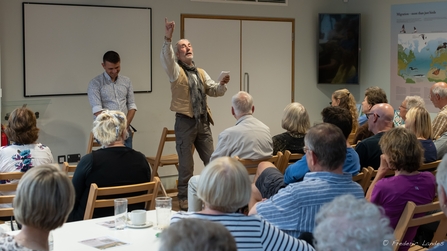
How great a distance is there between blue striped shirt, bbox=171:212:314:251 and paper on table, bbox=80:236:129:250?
54 cm

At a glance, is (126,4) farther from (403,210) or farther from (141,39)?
(403,210)

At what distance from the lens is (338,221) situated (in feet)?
5.99

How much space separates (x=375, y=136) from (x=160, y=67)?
3550 mm

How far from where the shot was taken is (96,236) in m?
2.89

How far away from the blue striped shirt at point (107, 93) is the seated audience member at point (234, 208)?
4065 mm

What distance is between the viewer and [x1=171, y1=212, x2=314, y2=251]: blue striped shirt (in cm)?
233

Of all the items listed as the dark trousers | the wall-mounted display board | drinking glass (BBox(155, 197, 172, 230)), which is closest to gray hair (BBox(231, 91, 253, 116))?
the dark trousers

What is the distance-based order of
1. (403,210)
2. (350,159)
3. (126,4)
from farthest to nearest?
1. (126,4)
2. (350,159)
3. (403,210)

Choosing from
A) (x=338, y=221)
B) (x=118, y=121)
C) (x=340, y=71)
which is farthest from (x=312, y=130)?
(x=340, y=71)

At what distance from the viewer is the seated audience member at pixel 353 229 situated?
5.83ft

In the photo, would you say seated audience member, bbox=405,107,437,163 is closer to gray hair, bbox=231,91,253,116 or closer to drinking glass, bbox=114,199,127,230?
gray hair, bbox=231,91,253,116

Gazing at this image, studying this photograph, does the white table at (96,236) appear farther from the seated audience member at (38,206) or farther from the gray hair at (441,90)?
the gray hair at (441,90)

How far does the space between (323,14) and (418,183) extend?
565 centimetres

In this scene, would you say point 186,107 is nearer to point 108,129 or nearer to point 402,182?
point 108,129
